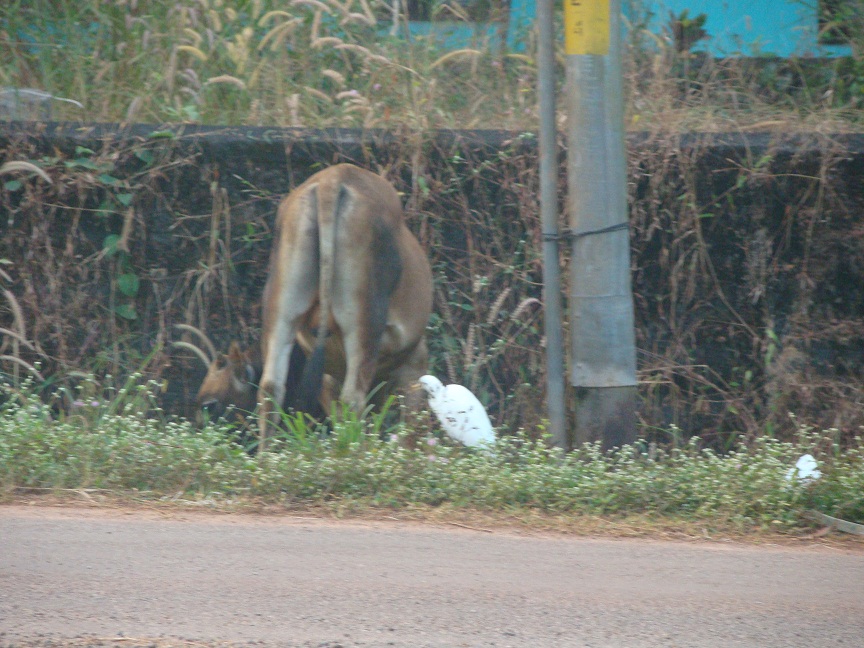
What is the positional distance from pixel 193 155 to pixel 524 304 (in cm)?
251

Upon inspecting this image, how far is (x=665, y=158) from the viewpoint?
24.0 ft

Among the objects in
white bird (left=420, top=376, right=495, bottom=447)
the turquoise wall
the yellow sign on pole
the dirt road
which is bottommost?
the dirt road

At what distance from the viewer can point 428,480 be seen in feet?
16.2

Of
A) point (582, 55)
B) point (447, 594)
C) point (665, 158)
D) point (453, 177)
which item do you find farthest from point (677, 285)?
point (447, 594)

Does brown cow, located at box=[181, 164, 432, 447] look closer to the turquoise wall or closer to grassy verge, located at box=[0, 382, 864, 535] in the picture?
grassy verge, located at box=[0, 382, 864, 535]

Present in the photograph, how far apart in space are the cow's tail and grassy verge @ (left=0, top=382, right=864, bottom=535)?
59 centimetres

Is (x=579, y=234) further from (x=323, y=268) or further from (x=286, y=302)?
(x=286, y=302)

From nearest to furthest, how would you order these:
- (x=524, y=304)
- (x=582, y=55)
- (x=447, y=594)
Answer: (x=447, y=594) < (x=582, y=55) < (x=524, y=304)

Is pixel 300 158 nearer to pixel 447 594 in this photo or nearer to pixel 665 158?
pixel 665 158

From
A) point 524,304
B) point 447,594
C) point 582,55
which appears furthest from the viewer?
point 524,304

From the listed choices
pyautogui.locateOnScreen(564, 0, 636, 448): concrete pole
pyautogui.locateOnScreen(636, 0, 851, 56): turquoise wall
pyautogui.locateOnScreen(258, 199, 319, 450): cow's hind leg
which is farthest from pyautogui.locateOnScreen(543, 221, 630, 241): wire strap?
pyautogui.locateOnScreen(636, 0, 851, 56): turquoise wall

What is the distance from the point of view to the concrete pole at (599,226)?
533 centimetres

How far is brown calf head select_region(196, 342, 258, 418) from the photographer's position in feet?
21.5

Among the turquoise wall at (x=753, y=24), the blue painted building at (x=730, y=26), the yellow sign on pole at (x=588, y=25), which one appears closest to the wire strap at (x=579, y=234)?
the yellow sign on pole at (x=588, y=25)
